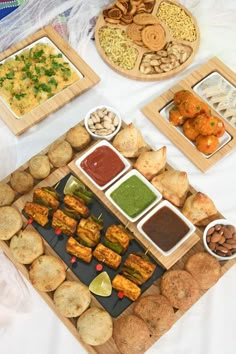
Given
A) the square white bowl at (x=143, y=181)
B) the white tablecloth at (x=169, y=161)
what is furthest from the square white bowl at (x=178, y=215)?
the white tablecloth at (x=169, y=161)

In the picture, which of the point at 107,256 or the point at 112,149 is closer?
the point at 107,256

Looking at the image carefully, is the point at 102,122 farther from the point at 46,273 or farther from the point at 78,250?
the point at 46,273

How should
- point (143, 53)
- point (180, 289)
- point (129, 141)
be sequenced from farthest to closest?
1. point (143, 53)
2. point (129, 141)
3. point (180, 289)

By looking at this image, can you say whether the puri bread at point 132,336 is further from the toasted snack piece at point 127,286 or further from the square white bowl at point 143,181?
the square white bowl at point 143,181

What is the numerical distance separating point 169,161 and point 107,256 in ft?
1.76

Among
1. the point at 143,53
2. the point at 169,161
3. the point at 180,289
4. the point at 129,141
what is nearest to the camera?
the point at 180,289

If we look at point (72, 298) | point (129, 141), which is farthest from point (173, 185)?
point (72, 298)

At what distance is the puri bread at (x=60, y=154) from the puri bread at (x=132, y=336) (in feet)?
2.22

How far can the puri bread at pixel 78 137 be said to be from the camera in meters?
1.76

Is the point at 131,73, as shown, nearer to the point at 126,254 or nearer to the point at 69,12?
the point at 69,12

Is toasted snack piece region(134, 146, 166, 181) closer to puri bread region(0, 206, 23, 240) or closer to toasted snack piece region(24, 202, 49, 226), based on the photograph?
toasted snack piece region(24, 202, 49, 226)

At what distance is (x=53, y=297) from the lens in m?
1.55

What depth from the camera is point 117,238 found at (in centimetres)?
159

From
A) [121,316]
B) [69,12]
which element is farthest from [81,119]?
[121,316]
